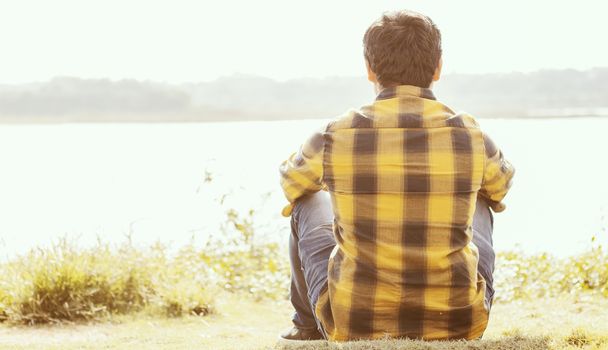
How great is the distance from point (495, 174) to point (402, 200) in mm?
289

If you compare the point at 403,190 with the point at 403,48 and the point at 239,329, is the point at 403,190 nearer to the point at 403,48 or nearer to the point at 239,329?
the point at 403,48

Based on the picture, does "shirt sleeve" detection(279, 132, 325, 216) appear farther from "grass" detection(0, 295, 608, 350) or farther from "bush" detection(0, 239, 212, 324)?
"bush" detection(0, 239, 212, 324)

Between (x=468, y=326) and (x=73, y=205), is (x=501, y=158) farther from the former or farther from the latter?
(x=73, y=205)

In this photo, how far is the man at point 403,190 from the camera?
188 centimetres

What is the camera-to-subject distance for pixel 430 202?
1.88 metres

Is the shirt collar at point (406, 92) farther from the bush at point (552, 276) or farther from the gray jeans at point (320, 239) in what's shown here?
the bush at point (552, 276)

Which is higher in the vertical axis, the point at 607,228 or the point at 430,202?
the point at 430,202

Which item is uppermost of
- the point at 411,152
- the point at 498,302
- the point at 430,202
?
the point at 411,152

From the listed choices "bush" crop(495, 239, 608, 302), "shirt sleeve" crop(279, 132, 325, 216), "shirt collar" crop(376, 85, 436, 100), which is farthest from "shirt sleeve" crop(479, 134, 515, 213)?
"bush" crop(495, 239, 608, 302)

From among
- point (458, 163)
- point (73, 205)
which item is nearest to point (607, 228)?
point (458, 163)

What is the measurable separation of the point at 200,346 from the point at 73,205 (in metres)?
4.94

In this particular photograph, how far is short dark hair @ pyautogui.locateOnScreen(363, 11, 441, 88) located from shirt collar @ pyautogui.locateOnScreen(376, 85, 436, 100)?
0.02m

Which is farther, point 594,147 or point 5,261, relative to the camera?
point 594,147

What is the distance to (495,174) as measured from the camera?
1979 mm
